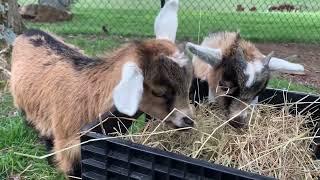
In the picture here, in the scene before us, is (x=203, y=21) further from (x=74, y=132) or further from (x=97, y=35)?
(x=74, y=132)

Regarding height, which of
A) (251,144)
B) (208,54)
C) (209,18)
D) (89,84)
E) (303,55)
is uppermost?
(208,54)

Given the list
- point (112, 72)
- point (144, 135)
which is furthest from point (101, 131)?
point (112, 72)

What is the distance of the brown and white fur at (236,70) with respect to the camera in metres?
3.33

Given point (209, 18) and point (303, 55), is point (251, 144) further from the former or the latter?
point (209, 18)

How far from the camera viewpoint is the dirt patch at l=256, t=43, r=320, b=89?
7094 mm

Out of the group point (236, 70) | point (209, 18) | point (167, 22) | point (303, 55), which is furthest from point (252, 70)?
point (209, 18)

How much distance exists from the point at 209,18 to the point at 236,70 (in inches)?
333

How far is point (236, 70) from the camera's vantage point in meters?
3.46

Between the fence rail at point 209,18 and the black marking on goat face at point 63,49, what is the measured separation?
5.55 m

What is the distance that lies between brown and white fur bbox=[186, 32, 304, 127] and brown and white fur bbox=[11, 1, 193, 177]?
388mm

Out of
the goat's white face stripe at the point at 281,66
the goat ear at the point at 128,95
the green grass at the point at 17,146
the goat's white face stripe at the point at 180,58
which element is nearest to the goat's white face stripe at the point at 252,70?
the goat's white face stripe at the point at 281,66

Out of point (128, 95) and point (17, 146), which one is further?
point (17, 146)

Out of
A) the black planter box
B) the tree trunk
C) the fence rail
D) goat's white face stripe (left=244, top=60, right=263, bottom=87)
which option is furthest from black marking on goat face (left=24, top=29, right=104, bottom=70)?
the fence rail

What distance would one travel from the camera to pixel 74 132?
3137 mm
